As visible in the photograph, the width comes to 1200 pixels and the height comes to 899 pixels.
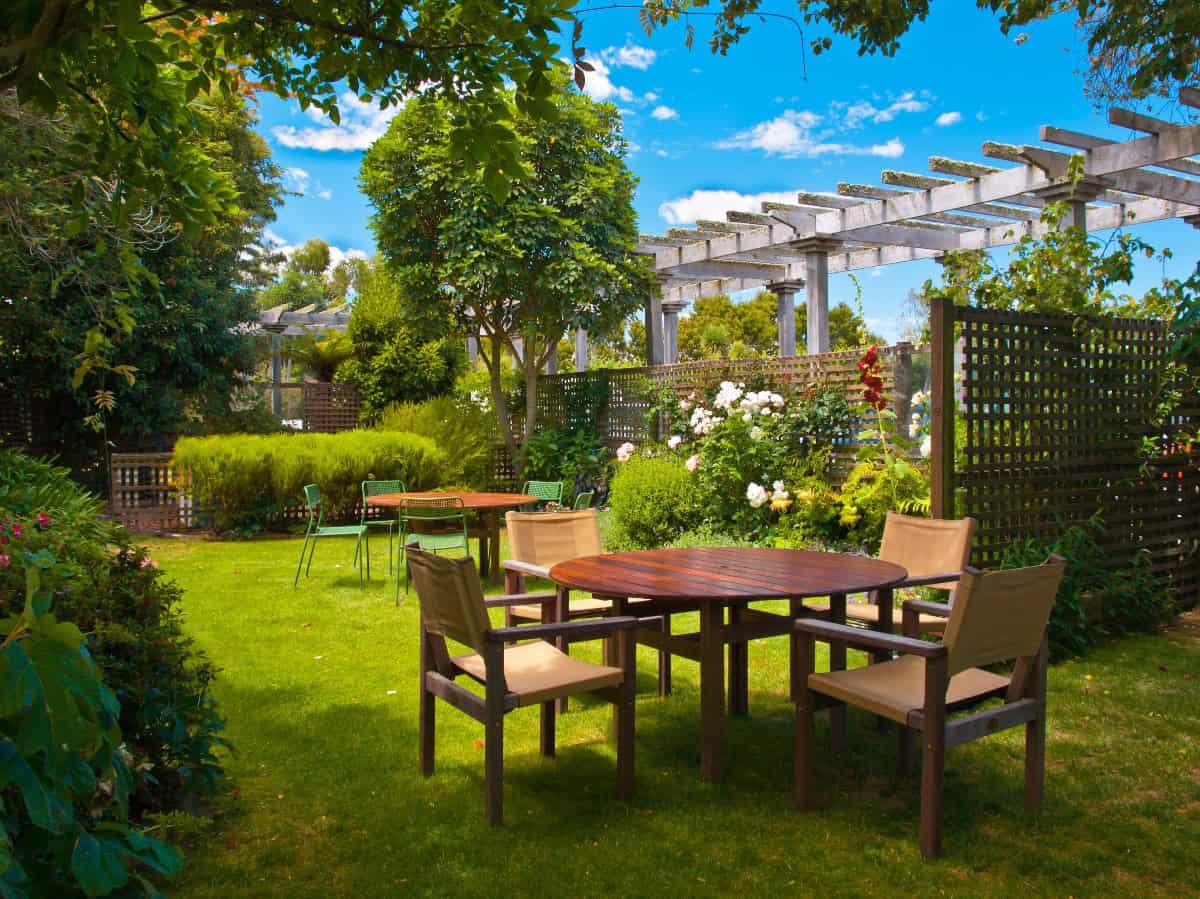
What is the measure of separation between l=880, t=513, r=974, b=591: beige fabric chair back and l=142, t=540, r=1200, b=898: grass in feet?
2.51

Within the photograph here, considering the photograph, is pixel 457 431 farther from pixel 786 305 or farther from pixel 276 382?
pixel 276 382

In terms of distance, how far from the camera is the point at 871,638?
295 centimetres

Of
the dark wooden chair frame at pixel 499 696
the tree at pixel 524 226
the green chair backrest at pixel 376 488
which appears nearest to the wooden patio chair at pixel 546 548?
the dark wooden chair frame at pixel 499 696

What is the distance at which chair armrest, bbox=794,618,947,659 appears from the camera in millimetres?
2721

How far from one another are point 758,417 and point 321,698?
5.07 meters

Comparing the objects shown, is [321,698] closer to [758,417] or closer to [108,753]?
[108,753]

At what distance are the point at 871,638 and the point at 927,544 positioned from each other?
1489 mm

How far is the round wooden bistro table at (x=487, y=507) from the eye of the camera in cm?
681

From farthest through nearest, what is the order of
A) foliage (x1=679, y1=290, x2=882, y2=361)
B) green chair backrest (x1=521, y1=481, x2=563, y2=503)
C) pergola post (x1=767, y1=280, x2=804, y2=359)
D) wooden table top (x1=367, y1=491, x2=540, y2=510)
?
foliage (x1=679, y1=290, x2=882, y2=361)
pergola post (x1=767, y1=280, x2=804, y2=359)
green chair backrest (x1=521, y1=481, x2=563, y2=503)
wooden table top (x1=367, y1=491, x2=540, y2=510)

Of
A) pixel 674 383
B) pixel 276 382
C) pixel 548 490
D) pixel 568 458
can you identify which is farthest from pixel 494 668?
pixel 276 382

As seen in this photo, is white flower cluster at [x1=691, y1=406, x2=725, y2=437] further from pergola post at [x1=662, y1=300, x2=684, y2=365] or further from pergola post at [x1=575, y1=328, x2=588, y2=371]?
pergola post at [x1=575, y1=328, x2=588, y2=371]

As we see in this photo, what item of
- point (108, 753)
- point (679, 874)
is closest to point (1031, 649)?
point (679, 874)

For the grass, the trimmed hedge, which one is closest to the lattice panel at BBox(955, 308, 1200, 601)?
the grass

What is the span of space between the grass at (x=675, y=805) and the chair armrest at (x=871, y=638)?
60 cm
